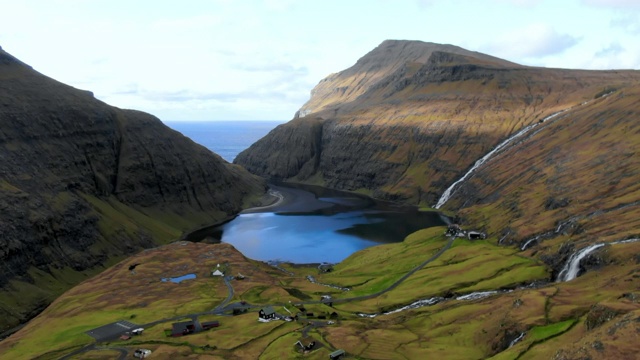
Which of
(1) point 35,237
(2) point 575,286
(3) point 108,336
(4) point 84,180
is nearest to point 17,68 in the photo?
(4) point 84,180

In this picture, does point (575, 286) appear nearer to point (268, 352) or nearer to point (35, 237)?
point (268, 352)

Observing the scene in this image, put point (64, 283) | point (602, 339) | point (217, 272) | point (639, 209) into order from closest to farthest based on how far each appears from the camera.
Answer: point (602, 339) → point (639, 209) → point (217, 272) → point (64, 283)

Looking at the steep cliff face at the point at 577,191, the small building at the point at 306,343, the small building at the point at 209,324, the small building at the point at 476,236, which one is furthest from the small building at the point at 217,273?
the steep cliff face at the point at 577,191

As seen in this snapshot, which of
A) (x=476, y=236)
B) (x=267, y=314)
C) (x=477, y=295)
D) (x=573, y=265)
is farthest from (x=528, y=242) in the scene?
(x=267, y=314)

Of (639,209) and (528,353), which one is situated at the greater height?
(639,209)

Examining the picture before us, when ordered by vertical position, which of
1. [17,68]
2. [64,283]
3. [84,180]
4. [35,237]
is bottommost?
[64,283]

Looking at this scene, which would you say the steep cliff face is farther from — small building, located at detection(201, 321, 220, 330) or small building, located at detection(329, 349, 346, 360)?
small building, located at detection(201, 321, 220, 330)

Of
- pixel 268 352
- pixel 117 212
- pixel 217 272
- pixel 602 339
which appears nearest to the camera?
pixel 602 339

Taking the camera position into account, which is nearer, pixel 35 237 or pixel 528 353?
pixel 528 353

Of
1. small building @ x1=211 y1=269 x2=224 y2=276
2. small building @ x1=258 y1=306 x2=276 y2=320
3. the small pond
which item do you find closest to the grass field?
small building @ x1=258 y1=306 x2=276 y2=320
